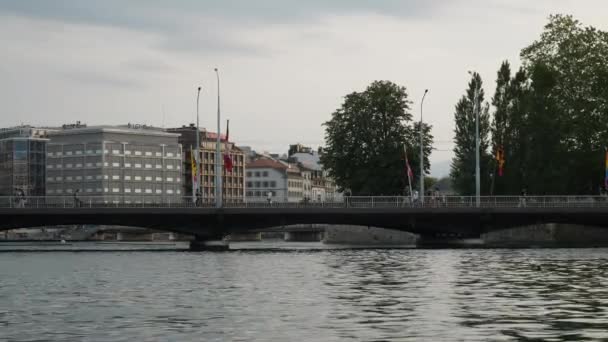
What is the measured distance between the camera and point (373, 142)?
445 ft

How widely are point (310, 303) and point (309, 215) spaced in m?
62.7

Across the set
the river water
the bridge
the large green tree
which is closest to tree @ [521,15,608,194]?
the large green tree

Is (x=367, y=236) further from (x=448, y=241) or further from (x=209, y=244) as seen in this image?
(x=209, y=244)

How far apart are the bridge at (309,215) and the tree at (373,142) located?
22268mm

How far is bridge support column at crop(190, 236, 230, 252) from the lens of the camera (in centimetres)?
10650

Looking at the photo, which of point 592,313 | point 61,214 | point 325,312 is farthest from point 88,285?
point 61,214

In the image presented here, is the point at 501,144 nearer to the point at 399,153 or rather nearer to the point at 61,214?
the point at 399,153

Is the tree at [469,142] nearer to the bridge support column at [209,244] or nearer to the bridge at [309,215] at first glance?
the bridge at [309,215]

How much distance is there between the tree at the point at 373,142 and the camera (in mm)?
131875

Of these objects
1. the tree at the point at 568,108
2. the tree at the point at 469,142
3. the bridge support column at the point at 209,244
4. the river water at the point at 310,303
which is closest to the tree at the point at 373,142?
the tree at the point at 469,142

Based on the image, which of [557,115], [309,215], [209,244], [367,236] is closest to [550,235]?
[557,115]

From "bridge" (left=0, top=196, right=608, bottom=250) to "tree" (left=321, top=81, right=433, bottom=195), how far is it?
73.1 feet

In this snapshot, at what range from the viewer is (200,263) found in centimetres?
7612

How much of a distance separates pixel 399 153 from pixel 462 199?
18.1 metres
